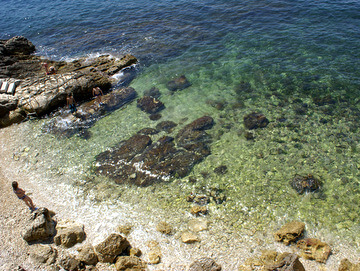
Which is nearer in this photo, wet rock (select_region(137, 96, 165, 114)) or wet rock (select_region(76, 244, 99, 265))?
wet rock (select_region(76, 244, 99, 265))

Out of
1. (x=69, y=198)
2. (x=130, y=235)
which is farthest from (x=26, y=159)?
(x=130, y=235)

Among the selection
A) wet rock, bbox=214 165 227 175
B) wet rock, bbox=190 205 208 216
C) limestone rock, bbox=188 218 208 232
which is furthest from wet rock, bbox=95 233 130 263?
wet rock, bbox=214 165 227 175

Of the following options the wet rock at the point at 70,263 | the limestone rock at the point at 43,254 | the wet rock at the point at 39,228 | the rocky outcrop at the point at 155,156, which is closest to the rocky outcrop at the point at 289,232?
the rocky outcrop at the point at 155,156

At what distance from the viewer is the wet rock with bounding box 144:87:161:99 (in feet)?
71.8

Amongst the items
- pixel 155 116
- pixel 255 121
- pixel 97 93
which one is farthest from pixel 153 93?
pixel 255 121

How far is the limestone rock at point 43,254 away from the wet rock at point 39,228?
1.82 ft

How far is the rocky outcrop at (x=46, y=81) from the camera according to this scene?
808 inches

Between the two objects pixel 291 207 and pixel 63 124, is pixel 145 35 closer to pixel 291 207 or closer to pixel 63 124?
pixel 63 124

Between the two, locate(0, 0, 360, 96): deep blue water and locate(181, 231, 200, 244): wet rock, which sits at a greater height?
locate(0, 0, 360, 96): deep blue water

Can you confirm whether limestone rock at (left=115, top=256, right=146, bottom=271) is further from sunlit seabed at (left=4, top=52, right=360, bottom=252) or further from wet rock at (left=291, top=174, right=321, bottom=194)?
wet rock at (left=291, top=174, right=321, bottom=194)

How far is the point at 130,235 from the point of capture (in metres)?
11.8

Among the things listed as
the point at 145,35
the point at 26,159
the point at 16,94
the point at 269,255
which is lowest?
the point at 269,255

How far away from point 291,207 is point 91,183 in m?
11.2

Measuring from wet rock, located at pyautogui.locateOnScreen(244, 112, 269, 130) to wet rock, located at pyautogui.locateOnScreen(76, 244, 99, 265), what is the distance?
484 inches
